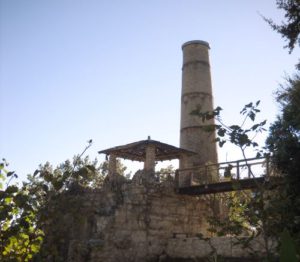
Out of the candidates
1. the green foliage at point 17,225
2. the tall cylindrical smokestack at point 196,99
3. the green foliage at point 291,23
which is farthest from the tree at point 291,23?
the tall cylindrical smokestack at point 196,99

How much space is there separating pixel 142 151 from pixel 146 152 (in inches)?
Result: 68.8

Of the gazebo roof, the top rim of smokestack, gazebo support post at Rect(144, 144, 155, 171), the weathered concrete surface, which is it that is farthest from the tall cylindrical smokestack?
the weathered concrete surface

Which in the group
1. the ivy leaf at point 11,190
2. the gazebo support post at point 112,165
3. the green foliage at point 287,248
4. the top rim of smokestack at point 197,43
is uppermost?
the top rim of smokestack at point 197,43

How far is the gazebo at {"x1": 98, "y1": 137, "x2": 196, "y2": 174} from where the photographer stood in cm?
1519

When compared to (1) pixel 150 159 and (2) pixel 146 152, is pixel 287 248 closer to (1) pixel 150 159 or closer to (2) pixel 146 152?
(1) pixel 150 159

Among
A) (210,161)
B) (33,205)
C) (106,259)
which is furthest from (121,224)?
(33,205)

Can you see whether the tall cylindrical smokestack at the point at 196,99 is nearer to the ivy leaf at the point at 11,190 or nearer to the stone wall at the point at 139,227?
the stone wall at the point at 139,227

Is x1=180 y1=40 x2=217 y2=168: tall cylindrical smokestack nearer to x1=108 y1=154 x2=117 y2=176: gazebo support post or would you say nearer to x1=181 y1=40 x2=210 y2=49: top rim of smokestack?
x1=181 y1=40 x2=210 y2=49: top rim of smokestack

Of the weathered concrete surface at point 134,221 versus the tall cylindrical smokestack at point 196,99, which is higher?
the tall cylindrical smokestack at point 196,99

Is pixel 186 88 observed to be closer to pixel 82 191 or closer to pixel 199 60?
pixel 199 60

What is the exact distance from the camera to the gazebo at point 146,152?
1519 cm

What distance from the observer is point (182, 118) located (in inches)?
856

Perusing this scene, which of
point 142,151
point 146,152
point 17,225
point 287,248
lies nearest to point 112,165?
point 142,151

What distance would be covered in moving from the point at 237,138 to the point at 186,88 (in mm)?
18352
